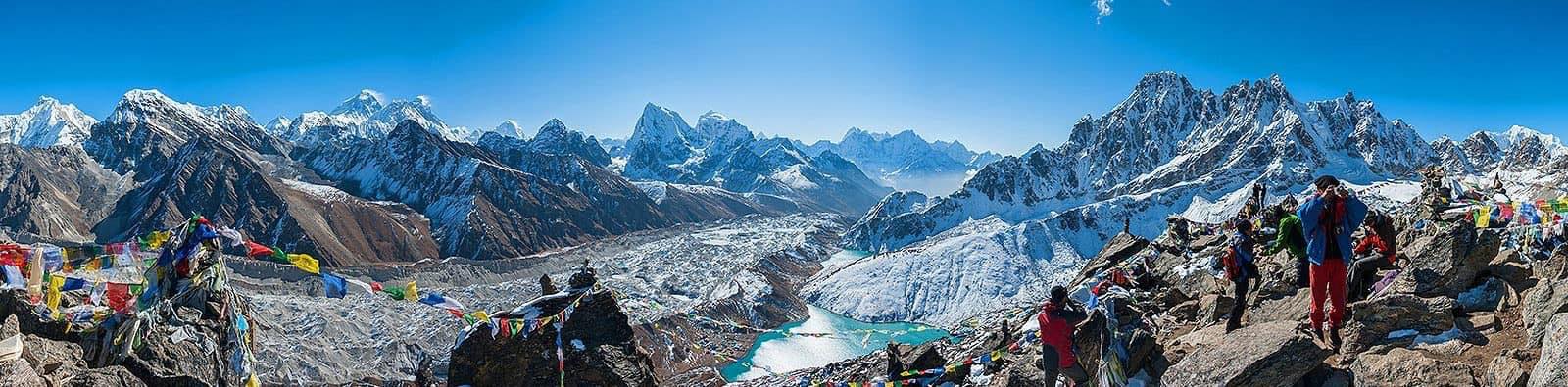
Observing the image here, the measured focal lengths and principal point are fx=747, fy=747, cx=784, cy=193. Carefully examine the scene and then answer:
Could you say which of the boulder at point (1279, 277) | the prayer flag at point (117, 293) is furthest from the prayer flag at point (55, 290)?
the boulder at point (1279, 277)

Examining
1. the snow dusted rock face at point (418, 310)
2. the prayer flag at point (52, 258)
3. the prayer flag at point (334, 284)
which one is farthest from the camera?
the snow dusted rock face at point (418, 310)

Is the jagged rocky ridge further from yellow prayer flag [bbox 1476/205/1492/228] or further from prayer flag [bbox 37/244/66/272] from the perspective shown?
prayer flag [bbox 37/244/66/272]

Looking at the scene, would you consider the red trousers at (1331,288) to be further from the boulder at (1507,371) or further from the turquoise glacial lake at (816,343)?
the turquoise glacial lake at (816,343)

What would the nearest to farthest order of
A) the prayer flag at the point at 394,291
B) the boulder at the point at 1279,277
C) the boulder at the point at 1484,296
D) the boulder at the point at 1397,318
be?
the boulder at the point at 1397,318 → the boulder at the point at 1484,296 → the boulder at the point at 1279,277 → the prayer flag at the point at 394,291

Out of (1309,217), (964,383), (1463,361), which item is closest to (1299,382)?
(1463,361)

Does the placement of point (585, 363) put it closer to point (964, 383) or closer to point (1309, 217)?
point (964, 383)
